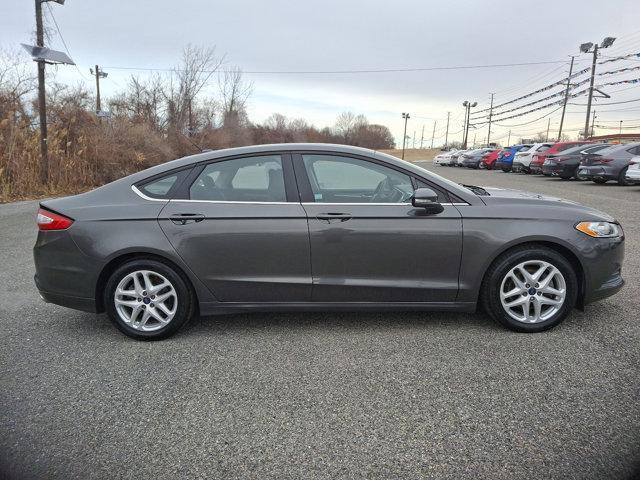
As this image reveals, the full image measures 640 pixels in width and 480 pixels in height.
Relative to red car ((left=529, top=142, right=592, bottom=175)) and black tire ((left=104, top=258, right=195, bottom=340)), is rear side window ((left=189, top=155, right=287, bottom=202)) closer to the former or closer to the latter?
black tire ((left=104, top=258, right=195, bottom=340))

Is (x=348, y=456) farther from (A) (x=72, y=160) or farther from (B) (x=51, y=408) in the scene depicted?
(A) (x=72, y=160)

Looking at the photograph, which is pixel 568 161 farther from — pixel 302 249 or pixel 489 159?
pixel 302 249

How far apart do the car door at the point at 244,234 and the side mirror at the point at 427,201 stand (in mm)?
852

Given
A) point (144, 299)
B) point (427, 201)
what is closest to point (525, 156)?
point (427, 201)

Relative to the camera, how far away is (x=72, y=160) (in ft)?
51.8

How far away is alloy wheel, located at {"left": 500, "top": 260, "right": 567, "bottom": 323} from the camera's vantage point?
3594 mm

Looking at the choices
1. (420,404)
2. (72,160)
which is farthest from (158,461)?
(72,160)

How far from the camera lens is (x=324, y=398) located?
2.76 m

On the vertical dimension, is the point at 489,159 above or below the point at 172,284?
above

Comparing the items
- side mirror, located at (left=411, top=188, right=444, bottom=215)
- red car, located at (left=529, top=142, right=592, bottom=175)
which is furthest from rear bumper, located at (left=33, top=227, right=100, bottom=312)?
red car, located at (left=529, top=142, right=592, bottom=175)

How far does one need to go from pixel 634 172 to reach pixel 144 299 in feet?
52.8

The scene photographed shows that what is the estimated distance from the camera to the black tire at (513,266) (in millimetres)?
3578

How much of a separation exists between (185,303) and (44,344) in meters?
1.14

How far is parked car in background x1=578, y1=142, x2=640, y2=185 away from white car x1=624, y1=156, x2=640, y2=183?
1.68 ft
